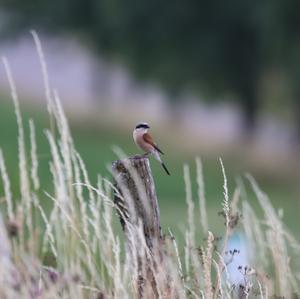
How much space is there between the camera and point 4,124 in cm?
4297

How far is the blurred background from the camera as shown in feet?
108

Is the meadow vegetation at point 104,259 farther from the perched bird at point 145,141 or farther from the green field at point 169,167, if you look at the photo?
the green field at point 169,167

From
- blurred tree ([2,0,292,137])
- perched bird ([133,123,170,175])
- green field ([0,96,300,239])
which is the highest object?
blurred tree ([2,0,292,137])

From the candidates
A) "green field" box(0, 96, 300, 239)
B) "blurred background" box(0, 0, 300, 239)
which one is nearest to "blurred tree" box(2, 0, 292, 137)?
"blurred background" box(0, 0, 300, 239)

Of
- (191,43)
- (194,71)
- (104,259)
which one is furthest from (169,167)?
(104,259)

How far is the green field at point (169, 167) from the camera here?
24812 millimetres

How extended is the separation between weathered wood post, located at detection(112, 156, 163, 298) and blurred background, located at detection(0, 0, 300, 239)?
20.8m

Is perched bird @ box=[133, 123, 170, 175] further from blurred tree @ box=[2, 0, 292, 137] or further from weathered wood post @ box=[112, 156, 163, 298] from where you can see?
blurred tree @ box=[2, 0, 292, 137]

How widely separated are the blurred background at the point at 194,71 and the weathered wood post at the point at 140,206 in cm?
2077

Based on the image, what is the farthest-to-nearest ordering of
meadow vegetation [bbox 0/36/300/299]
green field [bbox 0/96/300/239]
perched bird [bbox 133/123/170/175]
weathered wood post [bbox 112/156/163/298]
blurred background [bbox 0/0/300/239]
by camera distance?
blurred background [bbox 0/0/300/239]
green field [bbox 0/96/300/239]
perched bird [bbox 133/123/170/175]
weathered wood post [bbox 112/156/163/298]
meadow vegetation [bbox 0/36/300/299]

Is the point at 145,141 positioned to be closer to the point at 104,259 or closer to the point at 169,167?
the point at 104,259

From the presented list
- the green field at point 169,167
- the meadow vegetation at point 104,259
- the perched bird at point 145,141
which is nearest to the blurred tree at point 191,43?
the green field at point 169,167

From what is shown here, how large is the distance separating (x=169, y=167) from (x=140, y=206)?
87.7 feet

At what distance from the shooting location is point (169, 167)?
3284cm
